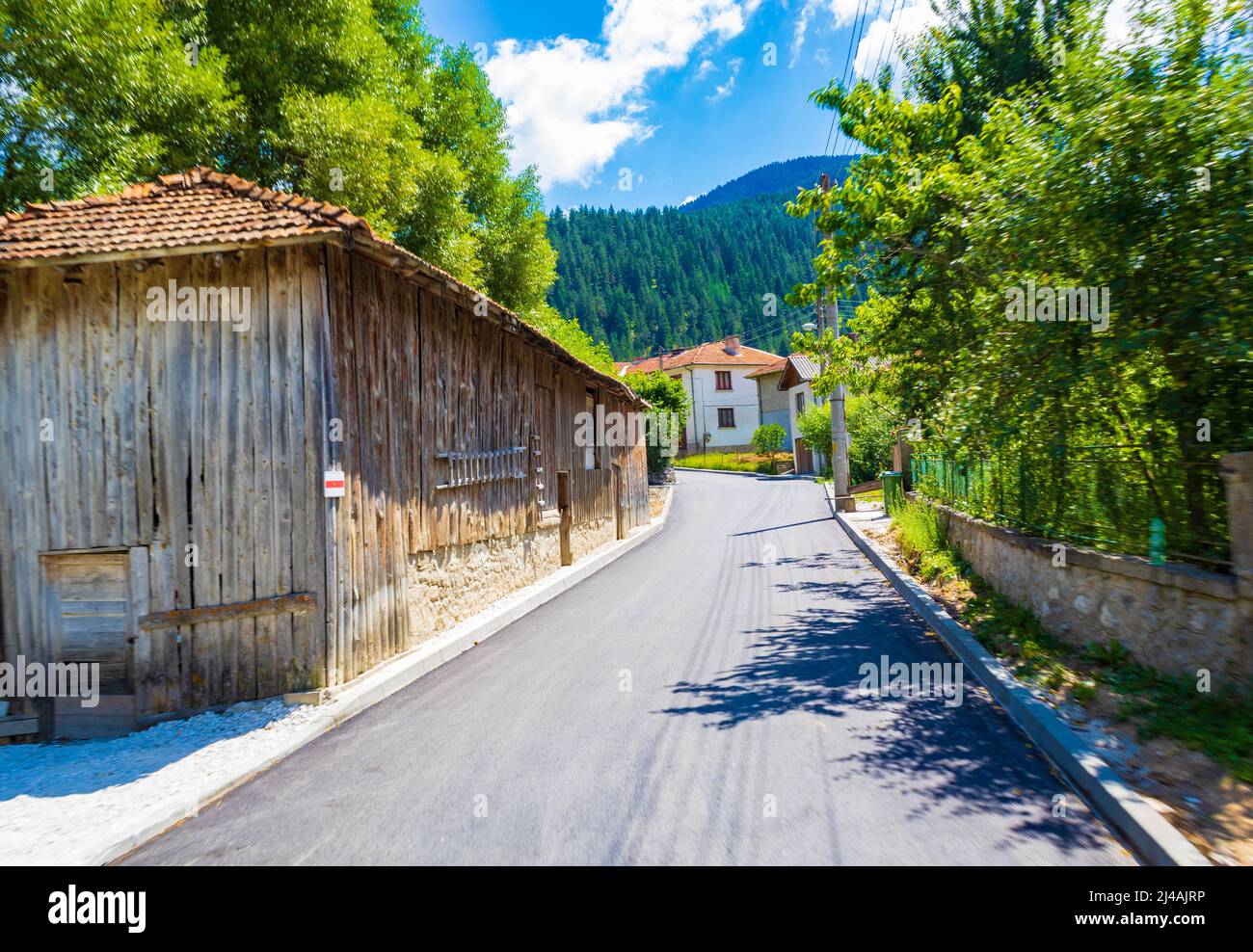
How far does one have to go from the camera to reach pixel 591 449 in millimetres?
17188

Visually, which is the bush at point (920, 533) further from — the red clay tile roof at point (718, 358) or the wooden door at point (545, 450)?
the red clay tile roof at point (718, 358)

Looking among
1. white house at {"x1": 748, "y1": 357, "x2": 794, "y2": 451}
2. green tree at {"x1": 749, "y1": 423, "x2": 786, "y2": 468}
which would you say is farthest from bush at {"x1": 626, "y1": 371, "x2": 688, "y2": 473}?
white house at {"x1": 748, "y1": 357, "x2": 794, "y2": 451}

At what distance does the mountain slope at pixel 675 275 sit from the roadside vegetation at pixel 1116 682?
312 feet

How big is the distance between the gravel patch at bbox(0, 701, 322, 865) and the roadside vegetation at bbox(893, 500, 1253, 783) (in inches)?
241

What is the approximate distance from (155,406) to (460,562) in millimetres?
4063

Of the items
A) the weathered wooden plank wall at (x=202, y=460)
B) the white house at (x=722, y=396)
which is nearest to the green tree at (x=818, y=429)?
the white house at (x=722, y=396)

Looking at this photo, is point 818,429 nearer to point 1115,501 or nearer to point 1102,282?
point 1115,501

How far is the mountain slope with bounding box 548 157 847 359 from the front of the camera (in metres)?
112

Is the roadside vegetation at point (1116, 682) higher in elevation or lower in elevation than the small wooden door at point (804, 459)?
lower

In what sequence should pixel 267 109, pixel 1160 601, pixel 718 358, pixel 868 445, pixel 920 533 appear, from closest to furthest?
pixel 1160 601, pixel 920 533, pixel 267 109, pixel 868 445, pixel 718 358

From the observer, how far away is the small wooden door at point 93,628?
21.8 ft

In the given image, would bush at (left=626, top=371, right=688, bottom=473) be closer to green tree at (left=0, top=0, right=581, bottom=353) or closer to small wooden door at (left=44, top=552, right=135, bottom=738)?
green tree at (left=0, top=0, right=581, bottom=353)

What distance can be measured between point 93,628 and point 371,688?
9.28 feet

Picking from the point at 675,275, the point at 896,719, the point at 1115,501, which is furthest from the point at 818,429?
the point at 675,275
